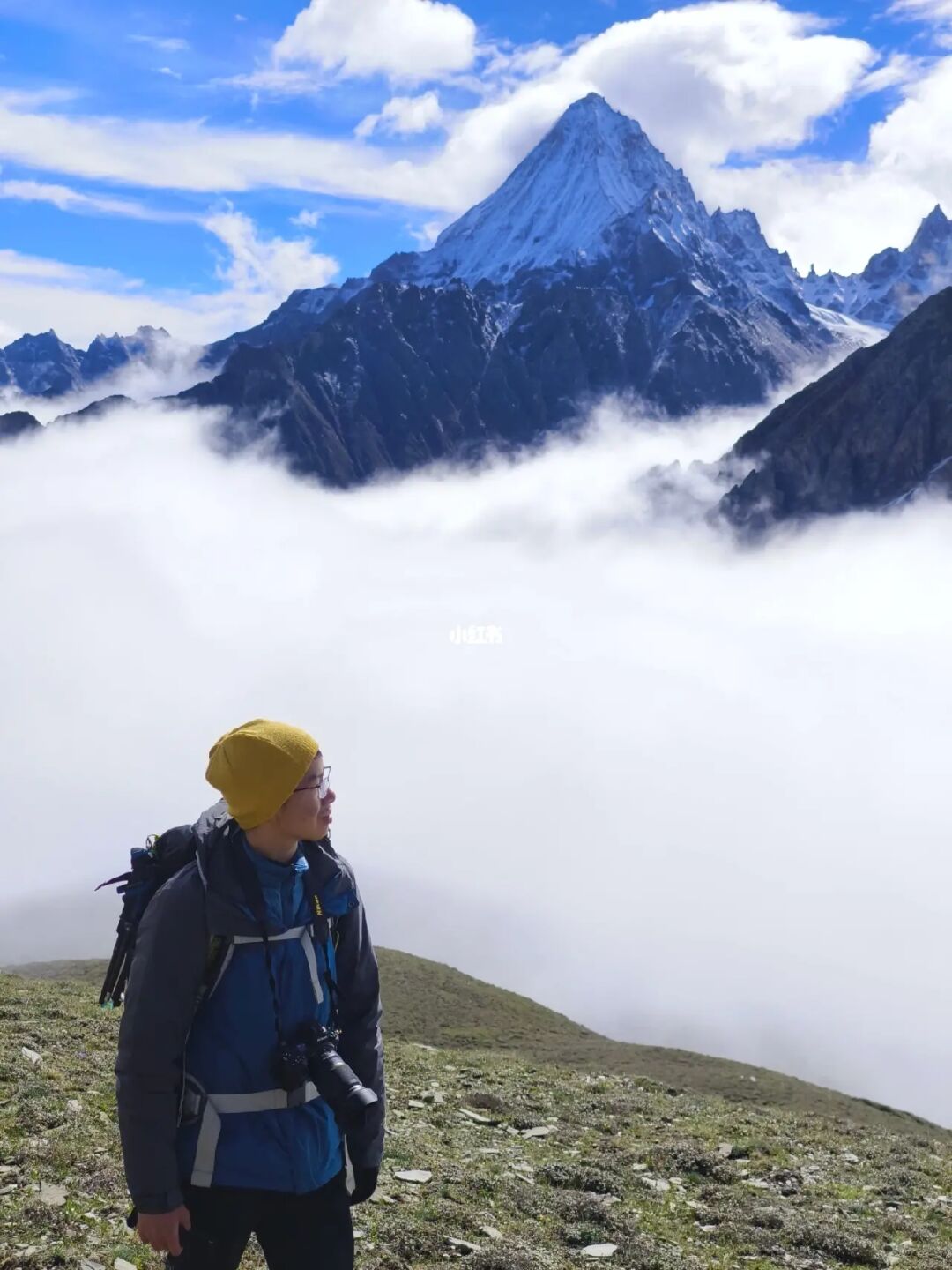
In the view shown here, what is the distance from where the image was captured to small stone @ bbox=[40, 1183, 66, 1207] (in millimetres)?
12188

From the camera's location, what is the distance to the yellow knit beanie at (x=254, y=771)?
6.84 metres

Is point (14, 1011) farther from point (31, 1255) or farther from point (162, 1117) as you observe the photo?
point (162, 1117)

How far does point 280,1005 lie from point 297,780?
4.79 feet

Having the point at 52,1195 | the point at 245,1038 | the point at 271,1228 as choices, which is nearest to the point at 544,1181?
the point at 52,1195

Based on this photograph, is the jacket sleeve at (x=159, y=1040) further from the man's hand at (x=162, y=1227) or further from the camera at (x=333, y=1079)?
the camera at (x=333, y=1079)

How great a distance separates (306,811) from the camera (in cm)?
700

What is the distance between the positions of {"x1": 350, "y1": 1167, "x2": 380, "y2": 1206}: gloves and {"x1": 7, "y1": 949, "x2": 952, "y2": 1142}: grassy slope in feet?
112

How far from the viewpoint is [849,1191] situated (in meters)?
18.7

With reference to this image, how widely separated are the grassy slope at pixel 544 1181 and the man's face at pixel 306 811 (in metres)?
6.80

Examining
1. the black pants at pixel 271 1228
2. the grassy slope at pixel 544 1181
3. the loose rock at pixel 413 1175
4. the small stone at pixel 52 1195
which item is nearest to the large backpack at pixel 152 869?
the black pants at pixel 271 1228

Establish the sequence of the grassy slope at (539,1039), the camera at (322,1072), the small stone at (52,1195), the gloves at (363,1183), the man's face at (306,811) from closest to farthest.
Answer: the camera at (322,1072)
the man's face at (306,811)
the gloves at (363,1183)
the small stone at (52,1195)
the grassy slope at (539,1039)

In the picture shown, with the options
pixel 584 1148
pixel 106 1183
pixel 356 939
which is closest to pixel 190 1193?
pixel 356 939

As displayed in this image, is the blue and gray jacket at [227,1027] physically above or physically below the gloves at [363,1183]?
above

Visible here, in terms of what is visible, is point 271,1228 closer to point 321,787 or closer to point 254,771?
point 321,787
